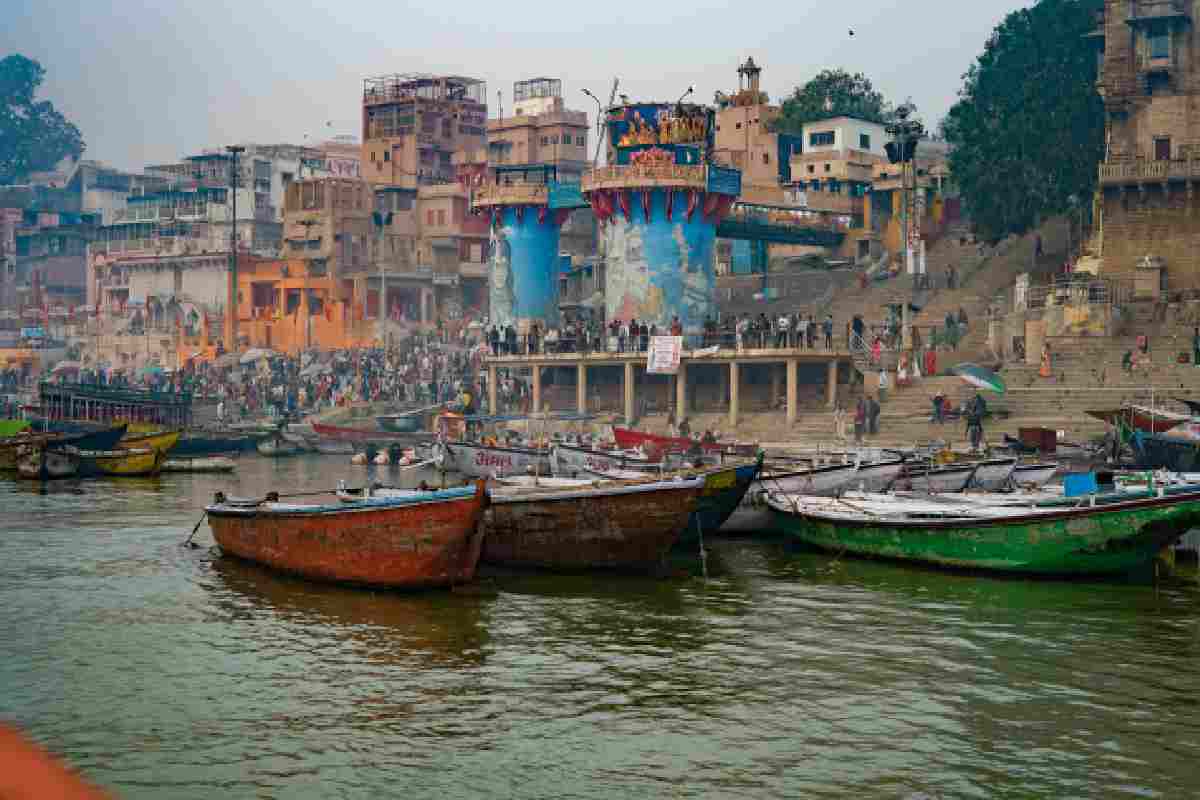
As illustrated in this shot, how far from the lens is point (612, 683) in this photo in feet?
48.7

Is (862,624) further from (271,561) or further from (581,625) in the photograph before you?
(271,561)

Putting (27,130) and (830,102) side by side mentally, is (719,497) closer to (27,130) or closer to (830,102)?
(830,102)

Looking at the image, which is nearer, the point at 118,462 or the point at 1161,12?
the point at 118,462

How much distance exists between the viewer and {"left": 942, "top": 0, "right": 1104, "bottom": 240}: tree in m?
51.2

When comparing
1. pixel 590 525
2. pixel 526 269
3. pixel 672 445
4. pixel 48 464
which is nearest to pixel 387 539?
pixel 590 525

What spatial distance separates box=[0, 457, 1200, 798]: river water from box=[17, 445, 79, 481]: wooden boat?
53.8 feet

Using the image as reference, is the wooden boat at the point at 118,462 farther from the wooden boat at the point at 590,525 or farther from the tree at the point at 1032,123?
the tree at the point at 1032,123

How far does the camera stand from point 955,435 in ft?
126

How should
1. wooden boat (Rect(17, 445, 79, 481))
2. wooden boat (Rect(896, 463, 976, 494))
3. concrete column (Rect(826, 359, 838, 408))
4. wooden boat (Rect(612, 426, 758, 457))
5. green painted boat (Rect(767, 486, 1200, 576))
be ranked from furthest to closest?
concrete column (Rect(826, 359, 838, 408)), wooden boat (Rect(17, 445, 79, 481)), wooden boat (Rect(612, 426, 758, 457)), wooden boat (Rect(896, 463, 976, 494)), green painted boat (Rect(767, 486, 1200, 576))

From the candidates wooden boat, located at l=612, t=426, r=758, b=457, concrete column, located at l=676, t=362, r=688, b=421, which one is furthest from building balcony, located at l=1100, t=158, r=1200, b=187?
wooden boat, located at l=612, t=426, r=758, b=457

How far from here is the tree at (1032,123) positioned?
2016 inches

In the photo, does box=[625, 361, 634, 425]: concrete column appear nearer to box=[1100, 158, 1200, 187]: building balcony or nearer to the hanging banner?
the hanging banner

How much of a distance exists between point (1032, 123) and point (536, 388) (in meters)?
20.7

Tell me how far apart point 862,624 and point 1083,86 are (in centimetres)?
3972
